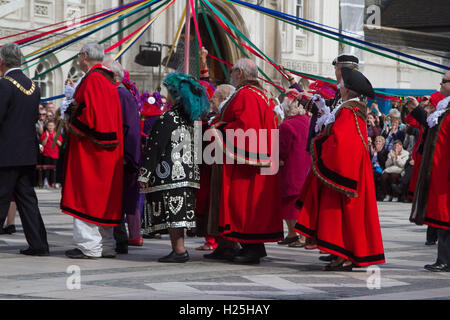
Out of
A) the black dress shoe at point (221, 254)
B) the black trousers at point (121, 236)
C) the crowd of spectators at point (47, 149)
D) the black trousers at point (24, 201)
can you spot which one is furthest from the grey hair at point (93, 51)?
the crowd of spectators at point (47, 149)

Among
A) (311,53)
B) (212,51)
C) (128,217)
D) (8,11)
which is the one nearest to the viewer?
(128,217)

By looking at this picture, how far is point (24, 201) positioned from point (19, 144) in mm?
561

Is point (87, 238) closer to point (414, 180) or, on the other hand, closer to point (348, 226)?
point (348, 226)

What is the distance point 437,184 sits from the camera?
8977mm

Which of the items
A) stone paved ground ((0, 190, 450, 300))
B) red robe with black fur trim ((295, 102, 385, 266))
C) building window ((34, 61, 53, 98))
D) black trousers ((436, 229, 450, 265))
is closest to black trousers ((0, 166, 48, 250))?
stone paved ground ((0, 190, 450, 300))

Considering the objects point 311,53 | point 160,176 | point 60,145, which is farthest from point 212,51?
point 160,176

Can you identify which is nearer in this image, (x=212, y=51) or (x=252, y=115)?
(x=252, y=115)

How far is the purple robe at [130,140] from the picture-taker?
9.66 m

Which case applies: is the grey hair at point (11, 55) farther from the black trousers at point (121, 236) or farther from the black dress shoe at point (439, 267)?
the black dress shoe at point (439, 267)

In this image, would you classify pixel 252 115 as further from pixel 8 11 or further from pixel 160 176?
pixel 8 11

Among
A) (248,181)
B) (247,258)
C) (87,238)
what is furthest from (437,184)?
(87,238)

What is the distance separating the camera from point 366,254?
8422 millimetres

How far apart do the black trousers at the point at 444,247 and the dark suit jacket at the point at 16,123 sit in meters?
4.01

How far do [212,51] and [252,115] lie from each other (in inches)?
819
